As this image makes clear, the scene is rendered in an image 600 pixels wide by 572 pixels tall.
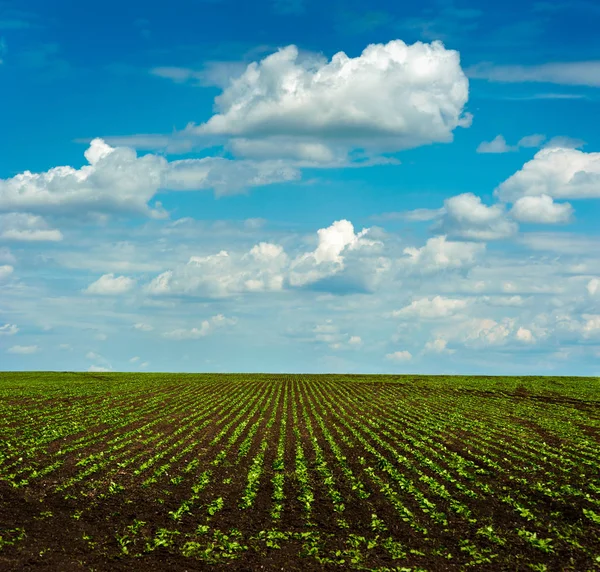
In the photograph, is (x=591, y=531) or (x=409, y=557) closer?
(x=409, y=557)

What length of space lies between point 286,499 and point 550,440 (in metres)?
21.8

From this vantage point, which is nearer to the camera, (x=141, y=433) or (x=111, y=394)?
(x=141, y=433)

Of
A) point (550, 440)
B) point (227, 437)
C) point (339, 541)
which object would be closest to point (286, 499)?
point (339, 541)

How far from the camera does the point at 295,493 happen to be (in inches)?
956

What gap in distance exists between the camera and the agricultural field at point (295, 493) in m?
18.0

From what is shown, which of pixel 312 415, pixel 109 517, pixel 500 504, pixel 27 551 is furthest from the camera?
pixel 312 415

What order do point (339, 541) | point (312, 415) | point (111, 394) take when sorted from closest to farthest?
point (339, 541), point (312, 415), point (111, 394)

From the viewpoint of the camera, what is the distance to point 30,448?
31.3 metres

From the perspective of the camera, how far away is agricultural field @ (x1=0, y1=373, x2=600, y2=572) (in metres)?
18.0

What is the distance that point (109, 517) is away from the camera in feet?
69.2

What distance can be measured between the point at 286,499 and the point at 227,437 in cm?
1453

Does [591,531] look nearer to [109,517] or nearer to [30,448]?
[109,517]

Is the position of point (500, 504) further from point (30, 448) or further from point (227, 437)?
point (30, 448)

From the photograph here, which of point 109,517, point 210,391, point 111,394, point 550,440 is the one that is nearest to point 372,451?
point 550,440
